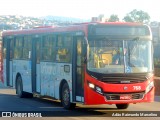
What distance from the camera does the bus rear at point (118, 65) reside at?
15211 millimetres

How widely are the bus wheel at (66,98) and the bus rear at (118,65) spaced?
156 cm

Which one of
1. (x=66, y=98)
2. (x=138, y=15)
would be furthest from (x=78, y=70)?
(x=138, y=15)

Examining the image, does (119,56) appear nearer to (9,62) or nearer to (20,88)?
(20,88)

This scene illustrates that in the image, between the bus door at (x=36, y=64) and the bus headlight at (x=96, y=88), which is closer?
the bus headlight at (x=96, y=88)

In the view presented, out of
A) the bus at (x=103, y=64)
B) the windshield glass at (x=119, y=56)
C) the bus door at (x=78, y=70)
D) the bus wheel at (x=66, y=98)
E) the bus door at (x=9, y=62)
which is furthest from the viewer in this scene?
the bus door at (x=9, y=62)

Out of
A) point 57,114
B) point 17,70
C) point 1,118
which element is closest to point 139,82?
point 57,114

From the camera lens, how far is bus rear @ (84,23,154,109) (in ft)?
49.9

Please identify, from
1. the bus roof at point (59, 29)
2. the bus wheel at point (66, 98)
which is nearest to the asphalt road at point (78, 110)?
the bus wheel at point (66, 98)

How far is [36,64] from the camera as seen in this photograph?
804 inches

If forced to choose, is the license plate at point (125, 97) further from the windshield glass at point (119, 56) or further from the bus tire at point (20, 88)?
the bus tire at point (20, 88)

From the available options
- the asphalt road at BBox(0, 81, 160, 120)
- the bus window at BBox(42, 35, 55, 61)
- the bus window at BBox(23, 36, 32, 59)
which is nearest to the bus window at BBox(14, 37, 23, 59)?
the bus window at BBox(23, 36, 32, 59)

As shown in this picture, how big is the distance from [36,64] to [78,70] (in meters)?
4.60

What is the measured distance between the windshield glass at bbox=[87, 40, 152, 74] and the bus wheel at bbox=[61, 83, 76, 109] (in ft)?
6.20

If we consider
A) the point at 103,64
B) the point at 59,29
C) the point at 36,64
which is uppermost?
the point at 59,29
